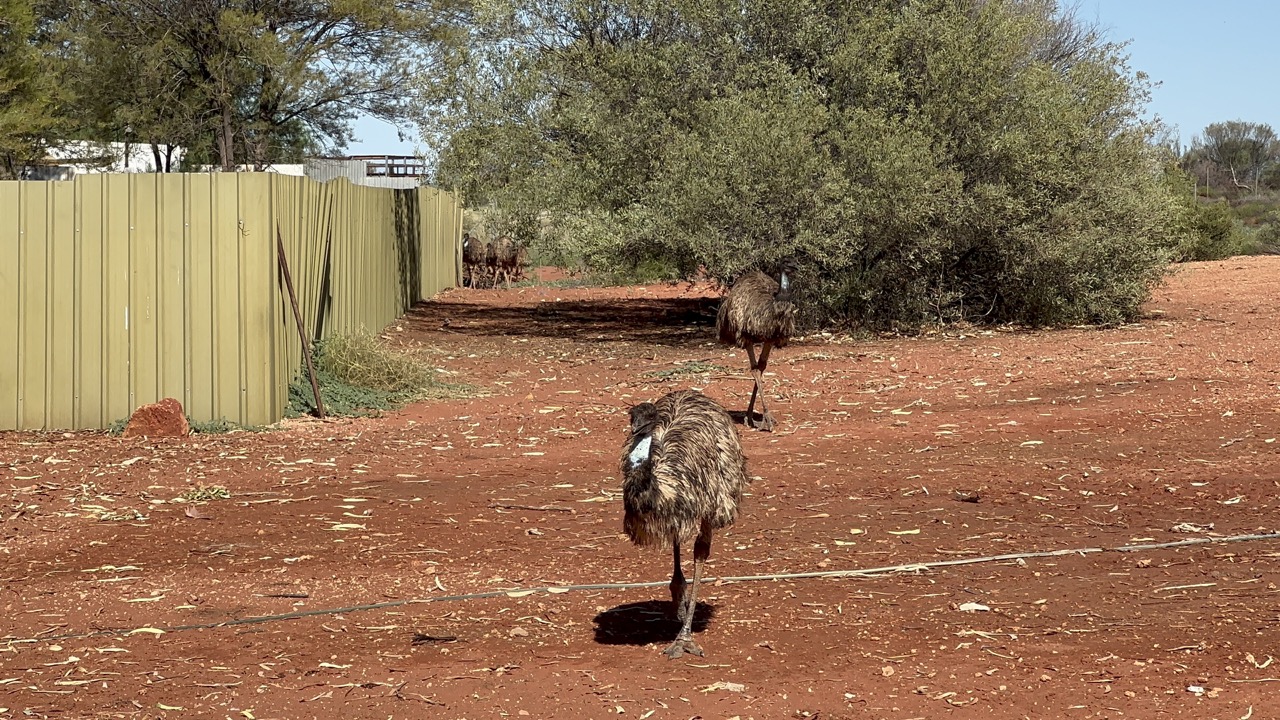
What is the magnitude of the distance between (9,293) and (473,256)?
19.2 m

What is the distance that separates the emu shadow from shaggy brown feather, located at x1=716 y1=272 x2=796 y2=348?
5120mm

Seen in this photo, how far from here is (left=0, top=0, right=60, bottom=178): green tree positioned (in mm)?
25750

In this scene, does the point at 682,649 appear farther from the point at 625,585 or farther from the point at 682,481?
the point at 625,585

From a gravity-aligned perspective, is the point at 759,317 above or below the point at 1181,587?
above

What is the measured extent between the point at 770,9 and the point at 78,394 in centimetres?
1074

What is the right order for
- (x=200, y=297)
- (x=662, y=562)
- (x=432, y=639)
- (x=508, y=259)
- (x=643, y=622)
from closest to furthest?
(x=432, y=639), (x=643, y=622), (x=662, y=562), (x=200, y=297), (x=508, y=259)

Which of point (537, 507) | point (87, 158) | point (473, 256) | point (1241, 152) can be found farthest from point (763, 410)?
point (1241, 152)

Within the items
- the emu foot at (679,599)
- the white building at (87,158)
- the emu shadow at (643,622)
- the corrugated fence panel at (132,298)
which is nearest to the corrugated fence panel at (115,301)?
the corrugated fence panel at (132,298)

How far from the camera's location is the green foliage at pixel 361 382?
40.9 ft

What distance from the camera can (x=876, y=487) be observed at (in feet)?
30.0

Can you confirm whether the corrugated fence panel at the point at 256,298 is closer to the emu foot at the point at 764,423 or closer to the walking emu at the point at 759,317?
the walking emu at the point at 759,317

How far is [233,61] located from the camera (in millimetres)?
28875

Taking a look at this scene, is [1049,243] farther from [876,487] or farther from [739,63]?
[876,487]

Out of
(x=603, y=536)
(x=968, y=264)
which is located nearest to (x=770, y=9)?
(x=968, y=264)
